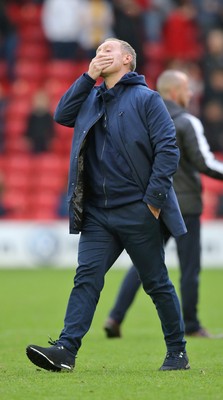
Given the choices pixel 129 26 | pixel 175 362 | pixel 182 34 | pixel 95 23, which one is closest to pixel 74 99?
pixel 175 362

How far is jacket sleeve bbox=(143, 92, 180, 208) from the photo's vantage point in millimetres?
7352

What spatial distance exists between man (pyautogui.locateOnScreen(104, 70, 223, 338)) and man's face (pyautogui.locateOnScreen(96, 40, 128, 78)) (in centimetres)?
252

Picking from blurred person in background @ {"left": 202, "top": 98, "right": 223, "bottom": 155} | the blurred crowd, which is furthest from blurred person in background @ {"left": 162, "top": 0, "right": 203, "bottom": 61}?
blurred person in background @ {"left": 202, "top": 98, "right": 223, "bottom": 155}

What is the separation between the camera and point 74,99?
24.7 feet

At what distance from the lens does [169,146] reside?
7.39 meters

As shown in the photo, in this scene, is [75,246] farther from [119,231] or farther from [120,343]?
[119,231]

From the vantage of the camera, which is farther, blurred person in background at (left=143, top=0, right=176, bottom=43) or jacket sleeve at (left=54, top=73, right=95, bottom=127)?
blurred person in background at (left=143, top=0, right=176, bottom=43)

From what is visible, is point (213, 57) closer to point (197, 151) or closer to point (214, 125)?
point (214, 125)

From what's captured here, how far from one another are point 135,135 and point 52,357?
152cm

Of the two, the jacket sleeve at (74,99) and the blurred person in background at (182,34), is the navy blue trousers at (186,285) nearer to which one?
the jacket sleeve at (74,99)

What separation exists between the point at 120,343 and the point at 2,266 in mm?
9154

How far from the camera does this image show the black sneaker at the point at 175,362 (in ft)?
25.1

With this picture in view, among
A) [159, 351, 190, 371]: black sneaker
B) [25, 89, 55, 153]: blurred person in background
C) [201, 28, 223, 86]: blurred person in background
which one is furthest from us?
[201, 28, 223, 86]: blurred person in background

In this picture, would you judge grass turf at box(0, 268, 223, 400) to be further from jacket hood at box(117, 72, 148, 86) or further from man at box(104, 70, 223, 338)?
jacket hood at box(117, 72, 148, 86)
